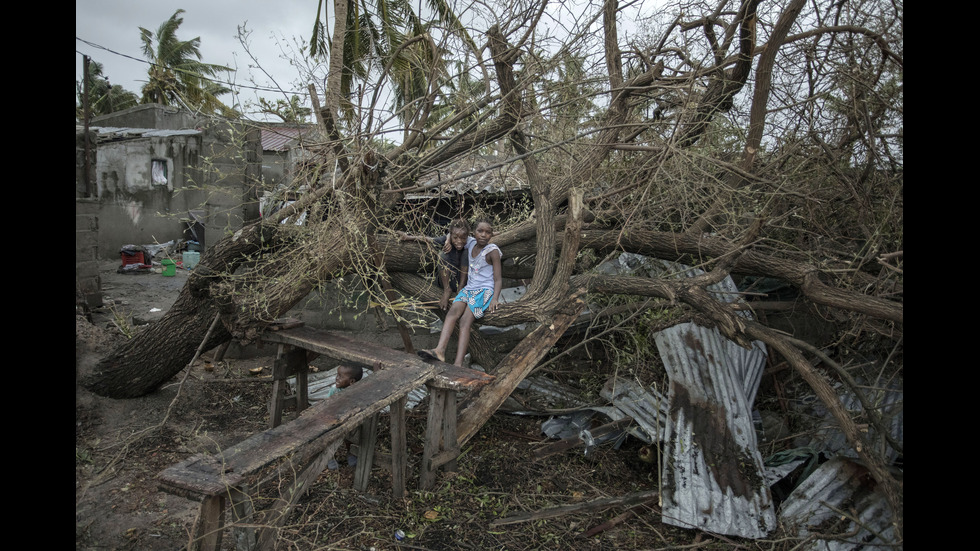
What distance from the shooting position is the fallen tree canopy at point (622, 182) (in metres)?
4.96

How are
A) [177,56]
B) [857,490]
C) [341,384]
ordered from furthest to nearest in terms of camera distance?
[177,56] → [341,384] → [857,490]

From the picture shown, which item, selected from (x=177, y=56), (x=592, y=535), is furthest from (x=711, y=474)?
(x=177, y=56)

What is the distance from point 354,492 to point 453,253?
2293mm

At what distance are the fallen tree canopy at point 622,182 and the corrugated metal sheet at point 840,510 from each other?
36 centimetres

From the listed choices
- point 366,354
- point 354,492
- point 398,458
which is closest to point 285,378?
point 366,354

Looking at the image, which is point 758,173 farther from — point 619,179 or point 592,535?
point 592,535

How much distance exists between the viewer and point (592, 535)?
4.43m

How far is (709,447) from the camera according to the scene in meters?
4.99

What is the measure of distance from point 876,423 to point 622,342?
271 cm

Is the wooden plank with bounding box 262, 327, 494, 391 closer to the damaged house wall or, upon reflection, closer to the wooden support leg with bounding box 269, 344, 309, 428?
the wooden support leg with bounding box 269, 344, 309, 428

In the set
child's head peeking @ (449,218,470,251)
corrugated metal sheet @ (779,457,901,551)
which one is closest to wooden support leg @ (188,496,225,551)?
child's head peeking @ (449,218,470,251)

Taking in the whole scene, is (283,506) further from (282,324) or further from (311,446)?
(282,324)

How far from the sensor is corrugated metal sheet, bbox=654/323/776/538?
4.46 meters

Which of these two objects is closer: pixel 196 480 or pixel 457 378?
pixel 196 480
